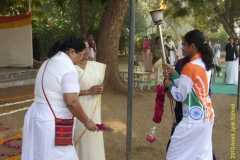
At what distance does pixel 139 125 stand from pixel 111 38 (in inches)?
136

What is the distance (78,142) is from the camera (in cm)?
383

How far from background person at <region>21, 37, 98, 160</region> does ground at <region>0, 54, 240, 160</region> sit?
2166mm

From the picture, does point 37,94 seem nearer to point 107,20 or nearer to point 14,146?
point 14,146

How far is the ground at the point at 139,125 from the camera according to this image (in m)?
5.27

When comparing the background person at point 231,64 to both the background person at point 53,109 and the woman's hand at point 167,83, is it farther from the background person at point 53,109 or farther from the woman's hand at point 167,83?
the background person at point 53,109

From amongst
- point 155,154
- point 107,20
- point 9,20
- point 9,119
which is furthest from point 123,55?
point 155,154

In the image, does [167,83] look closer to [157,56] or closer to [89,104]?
[89,104]

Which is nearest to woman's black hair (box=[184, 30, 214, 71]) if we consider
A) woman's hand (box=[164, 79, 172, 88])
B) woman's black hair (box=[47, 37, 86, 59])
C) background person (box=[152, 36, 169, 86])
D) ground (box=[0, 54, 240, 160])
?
woman's hand (box=[164, 79, 172, 88])

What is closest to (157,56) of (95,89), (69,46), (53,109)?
(95,89)

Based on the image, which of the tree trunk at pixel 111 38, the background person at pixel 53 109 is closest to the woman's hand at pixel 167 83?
the background person at pixel 53 109

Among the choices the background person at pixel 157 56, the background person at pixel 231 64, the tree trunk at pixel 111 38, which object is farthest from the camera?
the background person at pixel 231 64

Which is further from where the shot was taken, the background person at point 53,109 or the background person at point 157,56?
the background person at point 157,56

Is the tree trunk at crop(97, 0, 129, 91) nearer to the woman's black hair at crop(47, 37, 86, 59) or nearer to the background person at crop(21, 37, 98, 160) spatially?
the woman's black hair at crop(47, 37, 86, 59)

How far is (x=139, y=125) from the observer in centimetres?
687
